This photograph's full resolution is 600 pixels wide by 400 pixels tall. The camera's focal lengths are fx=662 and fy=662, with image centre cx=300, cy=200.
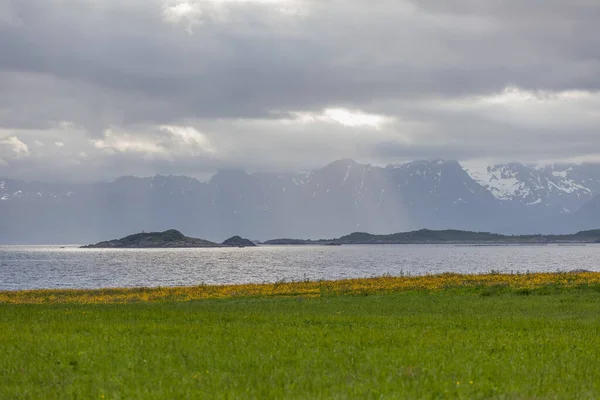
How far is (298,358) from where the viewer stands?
760 inches

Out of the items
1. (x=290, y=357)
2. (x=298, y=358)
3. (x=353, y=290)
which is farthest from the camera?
(x=353, y=290)

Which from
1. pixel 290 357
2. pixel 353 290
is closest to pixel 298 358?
pixel 290 357

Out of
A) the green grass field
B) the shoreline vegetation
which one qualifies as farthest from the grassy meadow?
the shoreline vegetation

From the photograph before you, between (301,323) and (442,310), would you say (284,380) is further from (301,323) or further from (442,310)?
(442,310)

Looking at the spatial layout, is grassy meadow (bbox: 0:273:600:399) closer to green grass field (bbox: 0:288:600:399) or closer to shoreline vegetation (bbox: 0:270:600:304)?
green grass field (bbox: 0:288:600:399)

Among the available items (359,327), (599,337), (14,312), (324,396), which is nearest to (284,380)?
(324,396)

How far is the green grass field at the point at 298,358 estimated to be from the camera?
16.0 meters

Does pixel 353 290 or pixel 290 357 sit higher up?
pixel 290 357

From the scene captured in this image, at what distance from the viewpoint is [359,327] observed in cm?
2700

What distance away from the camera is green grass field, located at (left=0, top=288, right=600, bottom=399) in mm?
15977

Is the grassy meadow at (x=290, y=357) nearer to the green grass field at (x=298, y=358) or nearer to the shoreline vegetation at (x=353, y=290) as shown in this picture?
the green grass field at (x=298, y=358)

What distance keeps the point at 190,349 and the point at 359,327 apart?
28.0 feet

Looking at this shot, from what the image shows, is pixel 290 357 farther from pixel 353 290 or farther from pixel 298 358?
pixel 353 290

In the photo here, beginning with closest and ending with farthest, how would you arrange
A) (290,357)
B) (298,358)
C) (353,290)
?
(298,358) < (290,357) < (353,290)
